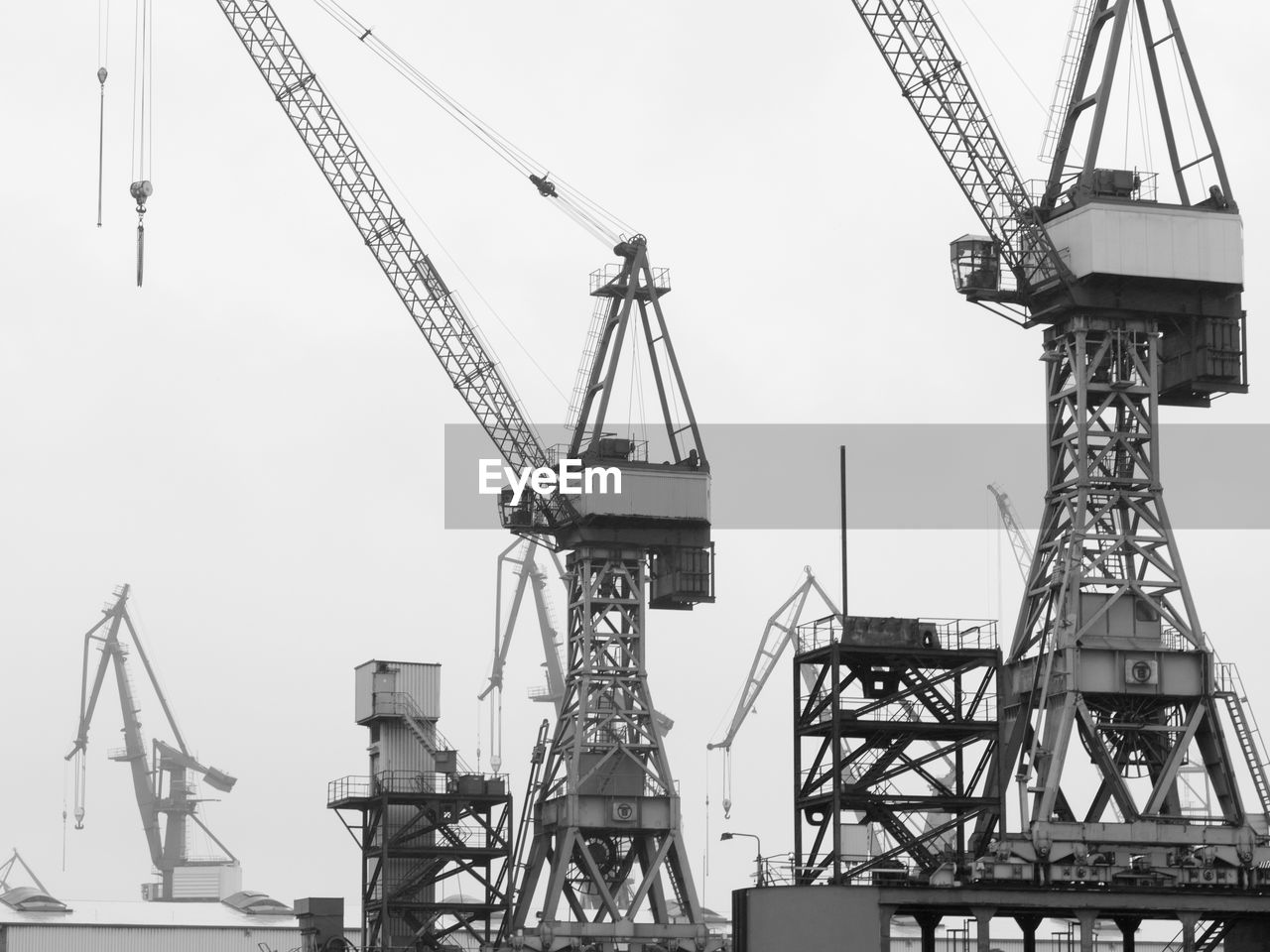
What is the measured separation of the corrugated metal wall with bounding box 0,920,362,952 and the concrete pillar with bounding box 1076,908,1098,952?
224 feet

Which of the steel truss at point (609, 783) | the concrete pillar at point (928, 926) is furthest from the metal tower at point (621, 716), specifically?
the concrete pillar at point (928, 926)

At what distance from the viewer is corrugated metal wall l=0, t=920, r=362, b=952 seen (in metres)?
164

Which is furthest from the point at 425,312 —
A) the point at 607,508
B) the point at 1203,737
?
the point at 1203,737

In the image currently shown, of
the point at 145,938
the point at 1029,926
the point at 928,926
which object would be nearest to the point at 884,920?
the point at 928,926

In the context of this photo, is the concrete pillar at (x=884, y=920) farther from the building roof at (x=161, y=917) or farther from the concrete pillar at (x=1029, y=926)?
the building roof at (x=161, y=917)

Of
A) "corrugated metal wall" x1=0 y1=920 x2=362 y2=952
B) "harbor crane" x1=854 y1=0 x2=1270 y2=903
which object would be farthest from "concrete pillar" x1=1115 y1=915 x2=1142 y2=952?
"corrugated metal wall" x1=0 y1=920 x2=362 y2=952

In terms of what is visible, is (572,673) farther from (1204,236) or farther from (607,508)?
(1204,236)

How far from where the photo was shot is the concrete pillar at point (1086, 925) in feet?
335

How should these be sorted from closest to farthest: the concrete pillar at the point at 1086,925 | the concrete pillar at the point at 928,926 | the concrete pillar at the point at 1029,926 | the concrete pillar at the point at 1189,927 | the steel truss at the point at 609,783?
the concrete pillar at the point at 1086,925, the concrete pillar at the point at 928,926, the concrete pillar at the point at 1189,927, the concrete pillar at the point at 1029,926, the steel truss at the point at 609,783

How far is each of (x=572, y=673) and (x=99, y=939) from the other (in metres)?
38.4

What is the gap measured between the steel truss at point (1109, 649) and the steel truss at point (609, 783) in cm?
3397

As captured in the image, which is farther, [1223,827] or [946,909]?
[1223,827]

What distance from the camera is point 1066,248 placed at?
11925 cm

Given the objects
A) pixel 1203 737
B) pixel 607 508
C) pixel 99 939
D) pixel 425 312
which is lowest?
pixel 99 939
